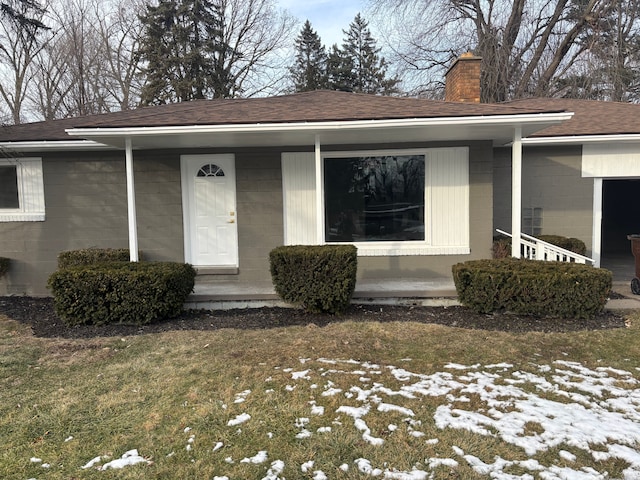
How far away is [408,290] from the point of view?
259 inches

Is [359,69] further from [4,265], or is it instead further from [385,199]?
[4,265]

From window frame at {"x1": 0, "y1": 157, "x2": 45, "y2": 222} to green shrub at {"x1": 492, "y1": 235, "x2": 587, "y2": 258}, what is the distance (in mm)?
8052

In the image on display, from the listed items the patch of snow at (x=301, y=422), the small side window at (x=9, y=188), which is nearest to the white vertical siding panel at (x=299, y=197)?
the small side window at (x=9, y=188)

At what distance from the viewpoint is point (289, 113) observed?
668cm

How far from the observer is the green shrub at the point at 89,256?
7.25m

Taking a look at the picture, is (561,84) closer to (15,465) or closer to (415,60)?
(415,60)

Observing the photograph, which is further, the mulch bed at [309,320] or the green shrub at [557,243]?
the green shrub at [557,243]

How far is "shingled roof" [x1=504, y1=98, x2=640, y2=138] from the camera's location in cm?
844

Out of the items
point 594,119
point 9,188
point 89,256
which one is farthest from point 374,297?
point 9,188

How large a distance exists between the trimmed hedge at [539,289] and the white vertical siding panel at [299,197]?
308 cm

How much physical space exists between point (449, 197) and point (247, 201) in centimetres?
357

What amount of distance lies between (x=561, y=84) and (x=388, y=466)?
2130 centimetres

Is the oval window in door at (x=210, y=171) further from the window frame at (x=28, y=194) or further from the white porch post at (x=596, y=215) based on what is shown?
the white porch post at (x=596, y=215)

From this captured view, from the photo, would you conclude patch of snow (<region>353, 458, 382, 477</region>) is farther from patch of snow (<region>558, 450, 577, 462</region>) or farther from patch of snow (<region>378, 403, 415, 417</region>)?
patch of snow (<region>558, 450, 577, 462</region>)
